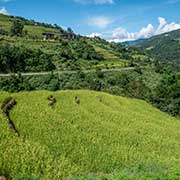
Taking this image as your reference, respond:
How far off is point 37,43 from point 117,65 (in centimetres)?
2771

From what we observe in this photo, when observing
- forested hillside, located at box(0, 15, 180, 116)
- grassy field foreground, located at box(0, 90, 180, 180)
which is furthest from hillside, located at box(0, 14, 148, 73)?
grassy field foreground, located at box(0, 90, 180, 180)

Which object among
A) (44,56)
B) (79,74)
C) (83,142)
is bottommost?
(83,142)

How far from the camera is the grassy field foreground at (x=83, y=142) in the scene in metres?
23.8

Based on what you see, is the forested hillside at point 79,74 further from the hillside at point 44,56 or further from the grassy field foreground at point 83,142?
the grassy field foreground at point 83,142

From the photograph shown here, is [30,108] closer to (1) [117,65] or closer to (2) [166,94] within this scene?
(2) [166,94]

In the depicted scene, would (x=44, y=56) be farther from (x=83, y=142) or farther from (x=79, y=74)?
(x=83, y=142)

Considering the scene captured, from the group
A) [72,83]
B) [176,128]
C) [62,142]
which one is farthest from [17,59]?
[62,142]

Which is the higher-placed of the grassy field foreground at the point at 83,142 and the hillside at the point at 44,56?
the hillside at the point at 44,56

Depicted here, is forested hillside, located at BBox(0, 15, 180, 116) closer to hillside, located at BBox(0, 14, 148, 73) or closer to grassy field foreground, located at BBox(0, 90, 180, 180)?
hillside, located at BBox(0, 14, 148, 73)

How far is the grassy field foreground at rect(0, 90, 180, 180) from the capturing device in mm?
23828

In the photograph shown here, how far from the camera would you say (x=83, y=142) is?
31312mm

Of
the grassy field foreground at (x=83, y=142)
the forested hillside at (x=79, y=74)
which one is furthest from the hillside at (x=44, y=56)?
the grassy field foreground at (x=83, y=142)

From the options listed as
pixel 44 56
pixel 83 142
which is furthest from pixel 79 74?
pixel 83 142

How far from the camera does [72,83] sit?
8669cm
